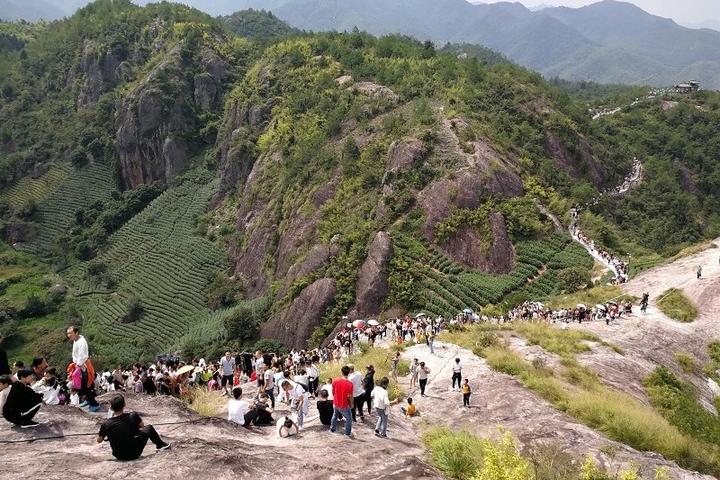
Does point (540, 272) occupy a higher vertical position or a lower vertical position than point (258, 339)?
higher

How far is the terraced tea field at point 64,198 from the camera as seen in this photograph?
239ft

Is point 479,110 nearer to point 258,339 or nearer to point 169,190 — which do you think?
point 258,339

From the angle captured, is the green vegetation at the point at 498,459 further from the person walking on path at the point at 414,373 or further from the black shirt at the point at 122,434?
the black shirt at the point at 122,434

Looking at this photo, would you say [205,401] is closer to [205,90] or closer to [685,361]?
[685,361]

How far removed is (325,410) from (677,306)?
25.5 m

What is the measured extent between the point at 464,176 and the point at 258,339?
19981 mm

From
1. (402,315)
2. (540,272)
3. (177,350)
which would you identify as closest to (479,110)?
(540,272)

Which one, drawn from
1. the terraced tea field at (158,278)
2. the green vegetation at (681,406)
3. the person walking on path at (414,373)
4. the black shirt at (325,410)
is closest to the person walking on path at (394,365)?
the person walking on path at (414,373)

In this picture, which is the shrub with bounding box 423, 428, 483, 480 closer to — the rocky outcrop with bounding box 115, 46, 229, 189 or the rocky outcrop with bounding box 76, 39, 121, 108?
the rocky outcrop with bounding box 115, 46, 229, 189

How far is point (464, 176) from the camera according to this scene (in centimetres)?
4272

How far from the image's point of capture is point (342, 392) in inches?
478

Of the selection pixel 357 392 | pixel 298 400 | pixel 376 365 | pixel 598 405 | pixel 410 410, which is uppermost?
pixel 357 392

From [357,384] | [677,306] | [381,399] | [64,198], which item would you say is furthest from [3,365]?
[64,198]

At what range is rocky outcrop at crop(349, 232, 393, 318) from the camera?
36.0 metres
